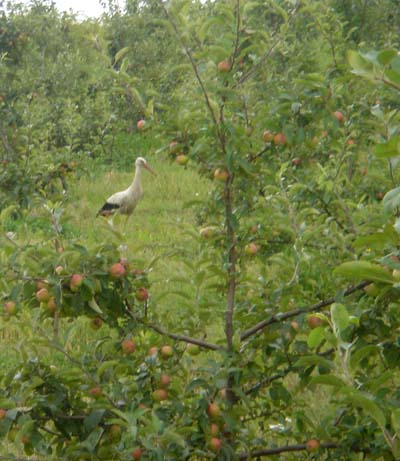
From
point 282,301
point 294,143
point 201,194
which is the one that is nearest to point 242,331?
point 282,301

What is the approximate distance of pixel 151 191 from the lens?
10695 millimetres

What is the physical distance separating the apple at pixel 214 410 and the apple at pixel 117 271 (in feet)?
1.69

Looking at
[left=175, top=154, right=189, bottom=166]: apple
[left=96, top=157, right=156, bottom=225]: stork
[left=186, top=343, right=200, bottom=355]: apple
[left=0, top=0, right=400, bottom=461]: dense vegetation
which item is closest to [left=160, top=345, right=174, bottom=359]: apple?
[left=0, top=0, right=400, bottom=461]: dense vegetation

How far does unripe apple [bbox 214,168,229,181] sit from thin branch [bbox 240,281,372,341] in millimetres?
463

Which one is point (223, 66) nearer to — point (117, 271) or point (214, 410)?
point (117, 271)

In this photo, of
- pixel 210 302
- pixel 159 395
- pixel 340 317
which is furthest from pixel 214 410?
pixel 340 317

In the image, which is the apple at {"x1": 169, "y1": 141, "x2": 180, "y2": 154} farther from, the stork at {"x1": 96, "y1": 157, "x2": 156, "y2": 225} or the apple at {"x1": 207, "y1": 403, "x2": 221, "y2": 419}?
the stork at {"x1": 96, "y1": 157, "x2": 156, "y2": 225}

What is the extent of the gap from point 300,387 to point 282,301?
27 centimetres

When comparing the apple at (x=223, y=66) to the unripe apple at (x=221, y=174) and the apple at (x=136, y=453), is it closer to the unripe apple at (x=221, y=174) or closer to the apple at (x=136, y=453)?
the unripe apple at (x=221, y=174)

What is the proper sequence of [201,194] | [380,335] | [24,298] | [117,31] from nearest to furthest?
[380,335]
[24,298]
[201,194]
[117,31]

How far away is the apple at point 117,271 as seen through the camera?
2.57 meters

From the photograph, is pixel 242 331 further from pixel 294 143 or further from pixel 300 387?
pixel 294 143

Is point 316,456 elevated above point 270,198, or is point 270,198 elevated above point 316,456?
point 270,198

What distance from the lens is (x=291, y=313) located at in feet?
9.05
